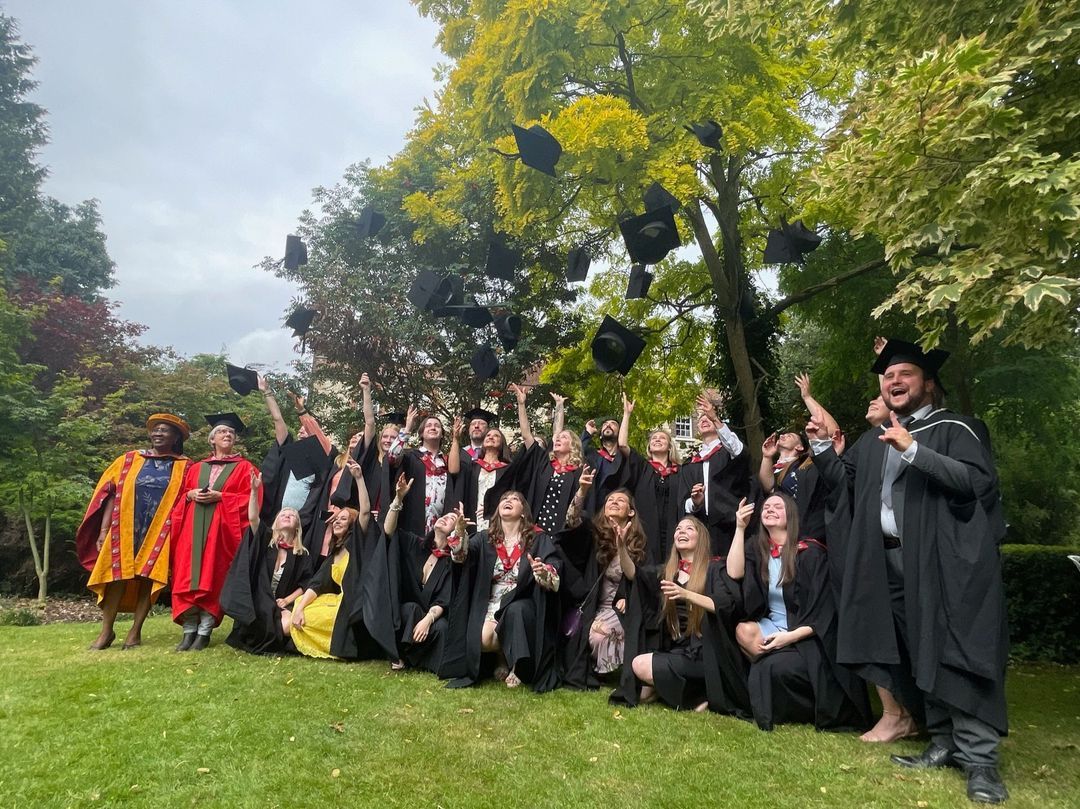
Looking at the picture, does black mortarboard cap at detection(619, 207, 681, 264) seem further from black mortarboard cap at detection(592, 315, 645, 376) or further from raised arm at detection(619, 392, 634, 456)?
raised arm at detection(619, 392, 634, 456)

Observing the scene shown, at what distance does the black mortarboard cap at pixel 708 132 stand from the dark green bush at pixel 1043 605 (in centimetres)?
625

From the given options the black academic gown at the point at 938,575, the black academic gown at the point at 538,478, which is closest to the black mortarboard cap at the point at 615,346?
the black academic gown at the point at 538,478

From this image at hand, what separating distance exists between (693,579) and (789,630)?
0.68 m

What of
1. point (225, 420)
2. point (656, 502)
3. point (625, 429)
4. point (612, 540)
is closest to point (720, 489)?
point (656, 502)

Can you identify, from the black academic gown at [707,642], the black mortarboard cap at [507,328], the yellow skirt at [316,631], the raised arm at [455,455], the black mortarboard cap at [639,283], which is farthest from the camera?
the black mortarboard cap at [507,328]

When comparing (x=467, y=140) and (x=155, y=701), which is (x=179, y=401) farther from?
(x=155, y=701)

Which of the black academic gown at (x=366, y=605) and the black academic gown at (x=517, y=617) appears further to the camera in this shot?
the black academic gown at (x=366, y=605)

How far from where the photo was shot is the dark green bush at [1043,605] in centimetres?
801

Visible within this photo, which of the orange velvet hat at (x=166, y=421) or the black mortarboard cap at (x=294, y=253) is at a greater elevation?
the black mortarboard cap at (x=294, y=253)

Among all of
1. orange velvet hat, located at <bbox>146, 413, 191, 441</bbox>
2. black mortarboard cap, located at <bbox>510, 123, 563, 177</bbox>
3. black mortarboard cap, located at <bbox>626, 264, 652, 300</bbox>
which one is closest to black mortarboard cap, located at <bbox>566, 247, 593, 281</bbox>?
black mortarboard cap, located at <bbox>626, 264, 652, 300</bbox>

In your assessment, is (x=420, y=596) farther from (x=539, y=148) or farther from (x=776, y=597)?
(x=539, y=148)

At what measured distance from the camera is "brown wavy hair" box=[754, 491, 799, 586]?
4.64 metres

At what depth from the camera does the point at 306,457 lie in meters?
7.34

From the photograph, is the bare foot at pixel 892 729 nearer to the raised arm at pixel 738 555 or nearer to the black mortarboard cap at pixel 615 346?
the raised arm at pixel 738 555
